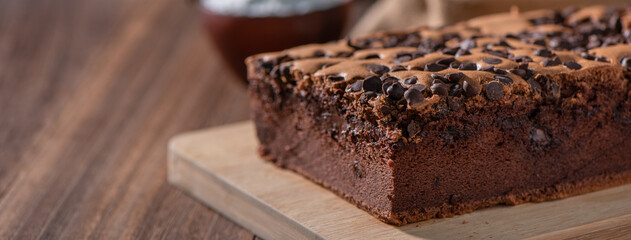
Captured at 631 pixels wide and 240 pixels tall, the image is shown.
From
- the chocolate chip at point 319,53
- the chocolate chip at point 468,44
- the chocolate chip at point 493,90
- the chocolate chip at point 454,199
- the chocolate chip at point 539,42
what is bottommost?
the chocolate chip at point 454,199

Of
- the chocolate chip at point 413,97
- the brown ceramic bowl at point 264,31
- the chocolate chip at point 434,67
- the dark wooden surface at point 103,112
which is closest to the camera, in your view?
the chocolate chip at point 413,97

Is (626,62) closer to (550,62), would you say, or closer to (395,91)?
(550,62)

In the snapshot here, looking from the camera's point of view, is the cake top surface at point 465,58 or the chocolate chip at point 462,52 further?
the chocolate chip at point 462,52

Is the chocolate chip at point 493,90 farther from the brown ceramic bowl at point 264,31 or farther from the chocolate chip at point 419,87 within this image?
the brown ceramic bowl at point 264,31

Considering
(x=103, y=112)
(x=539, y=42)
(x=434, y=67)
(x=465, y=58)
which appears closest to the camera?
(x=434, y=67)

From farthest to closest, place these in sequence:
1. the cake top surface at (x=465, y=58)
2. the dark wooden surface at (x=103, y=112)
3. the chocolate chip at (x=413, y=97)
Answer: the dark wooden surface at (x=103, y=112), the cake top surface at (x=465, y=58), the chocolate chip at (x=413, y=97)

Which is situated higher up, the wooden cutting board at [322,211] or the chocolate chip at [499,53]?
the chocolate chip at [499,53]

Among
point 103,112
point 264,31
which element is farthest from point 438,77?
point 103,112

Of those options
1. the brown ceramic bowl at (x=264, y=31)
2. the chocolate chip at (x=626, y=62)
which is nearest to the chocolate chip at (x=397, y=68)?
the chocolate chip at (x=626, y=62)
